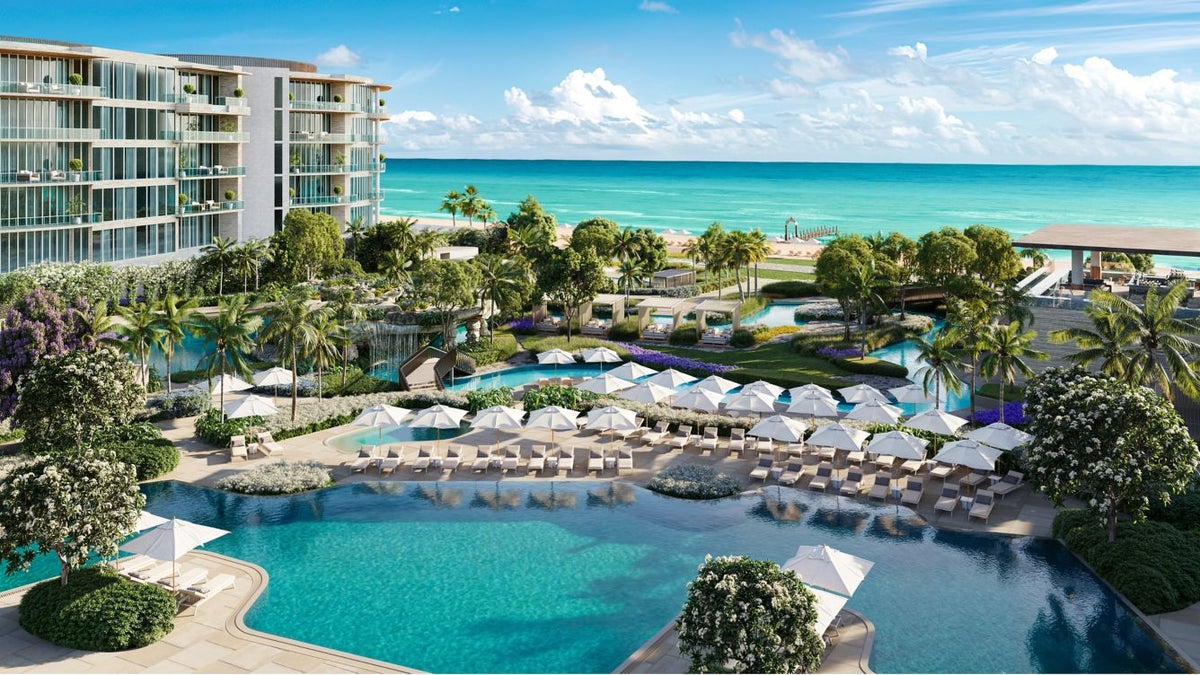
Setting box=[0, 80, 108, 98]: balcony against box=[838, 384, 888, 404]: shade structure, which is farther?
box=[0, 80, 108, 98]: balcony

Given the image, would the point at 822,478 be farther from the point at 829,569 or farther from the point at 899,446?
the point at 829,569

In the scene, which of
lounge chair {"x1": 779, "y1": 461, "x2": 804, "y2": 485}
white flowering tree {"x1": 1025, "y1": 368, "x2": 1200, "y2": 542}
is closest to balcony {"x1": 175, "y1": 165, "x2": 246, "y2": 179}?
lounge chair {"x1": 779, "y1": 461, "x2": 804, "y2": 485}

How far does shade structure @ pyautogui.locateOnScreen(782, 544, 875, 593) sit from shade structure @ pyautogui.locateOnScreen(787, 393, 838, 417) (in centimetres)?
1381

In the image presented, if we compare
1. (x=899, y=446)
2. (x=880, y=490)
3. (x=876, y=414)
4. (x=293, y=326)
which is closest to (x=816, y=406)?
(x=876, y=414)

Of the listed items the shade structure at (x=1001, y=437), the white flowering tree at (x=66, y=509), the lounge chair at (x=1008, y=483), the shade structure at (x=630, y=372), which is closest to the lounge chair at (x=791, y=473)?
the shade structure at (x=1001, y=437)

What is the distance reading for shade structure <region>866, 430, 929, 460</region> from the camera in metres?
33.7

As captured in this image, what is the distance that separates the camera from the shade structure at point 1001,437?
3381 centimetres

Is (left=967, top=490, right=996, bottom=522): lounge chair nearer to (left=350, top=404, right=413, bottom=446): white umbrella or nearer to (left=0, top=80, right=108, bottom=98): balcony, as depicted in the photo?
(left=350, top=404, right=413, bottom=446): white umbrella

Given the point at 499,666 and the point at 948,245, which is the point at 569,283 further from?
the point at 499,666

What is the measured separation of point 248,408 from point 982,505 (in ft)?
80.3

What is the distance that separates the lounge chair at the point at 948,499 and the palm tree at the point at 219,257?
5094 cm

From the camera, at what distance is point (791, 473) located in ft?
115

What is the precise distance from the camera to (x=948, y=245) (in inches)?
2454

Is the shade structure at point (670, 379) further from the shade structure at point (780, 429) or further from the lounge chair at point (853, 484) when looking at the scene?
the lounge chair at point (853, 484)
